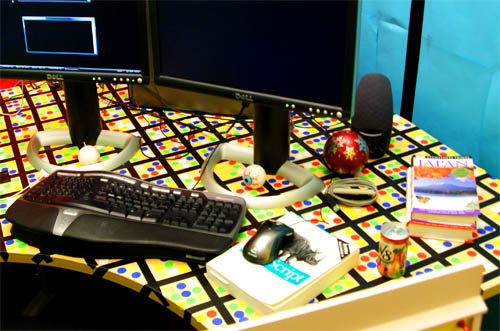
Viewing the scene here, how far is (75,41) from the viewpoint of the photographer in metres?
1.43

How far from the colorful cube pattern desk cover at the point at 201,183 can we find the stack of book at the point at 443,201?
26 millimetres

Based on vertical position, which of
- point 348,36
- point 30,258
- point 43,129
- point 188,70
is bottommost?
point 30,258

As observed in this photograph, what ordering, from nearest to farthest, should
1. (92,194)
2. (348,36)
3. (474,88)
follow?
1. (348,36)
2. (92,194)
3. (474,88)

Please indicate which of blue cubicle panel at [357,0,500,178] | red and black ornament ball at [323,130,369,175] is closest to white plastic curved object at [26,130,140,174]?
red and black ornament ball at [323,130,369,175]

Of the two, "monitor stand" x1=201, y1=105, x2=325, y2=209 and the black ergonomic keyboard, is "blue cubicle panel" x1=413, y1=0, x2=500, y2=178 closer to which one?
"monitor stand" x1=201, y1=105, x2=325, y2=209

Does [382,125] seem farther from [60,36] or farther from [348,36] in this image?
[60,36]

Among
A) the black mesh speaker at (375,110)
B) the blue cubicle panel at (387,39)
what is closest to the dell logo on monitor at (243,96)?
the black mesh speaker at (375,110)

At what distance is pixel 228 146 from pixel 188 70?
252mm

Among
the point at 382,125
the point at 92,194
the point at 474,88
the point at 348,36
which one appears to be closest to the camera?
the point at 348,36

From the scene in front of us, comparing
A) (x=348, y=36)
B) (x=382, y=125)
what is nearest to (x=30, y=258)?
(x=348, y=36)

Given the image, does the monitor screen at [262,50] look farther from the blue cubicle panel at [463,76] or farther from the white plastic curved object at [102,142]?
the blue cubicle panel at [463,76]

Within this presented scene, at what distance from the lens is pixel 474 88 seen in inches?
67.6

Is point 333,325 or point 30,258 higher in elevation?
point 333,325

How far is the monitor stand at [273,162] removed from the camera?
138 centimetres
